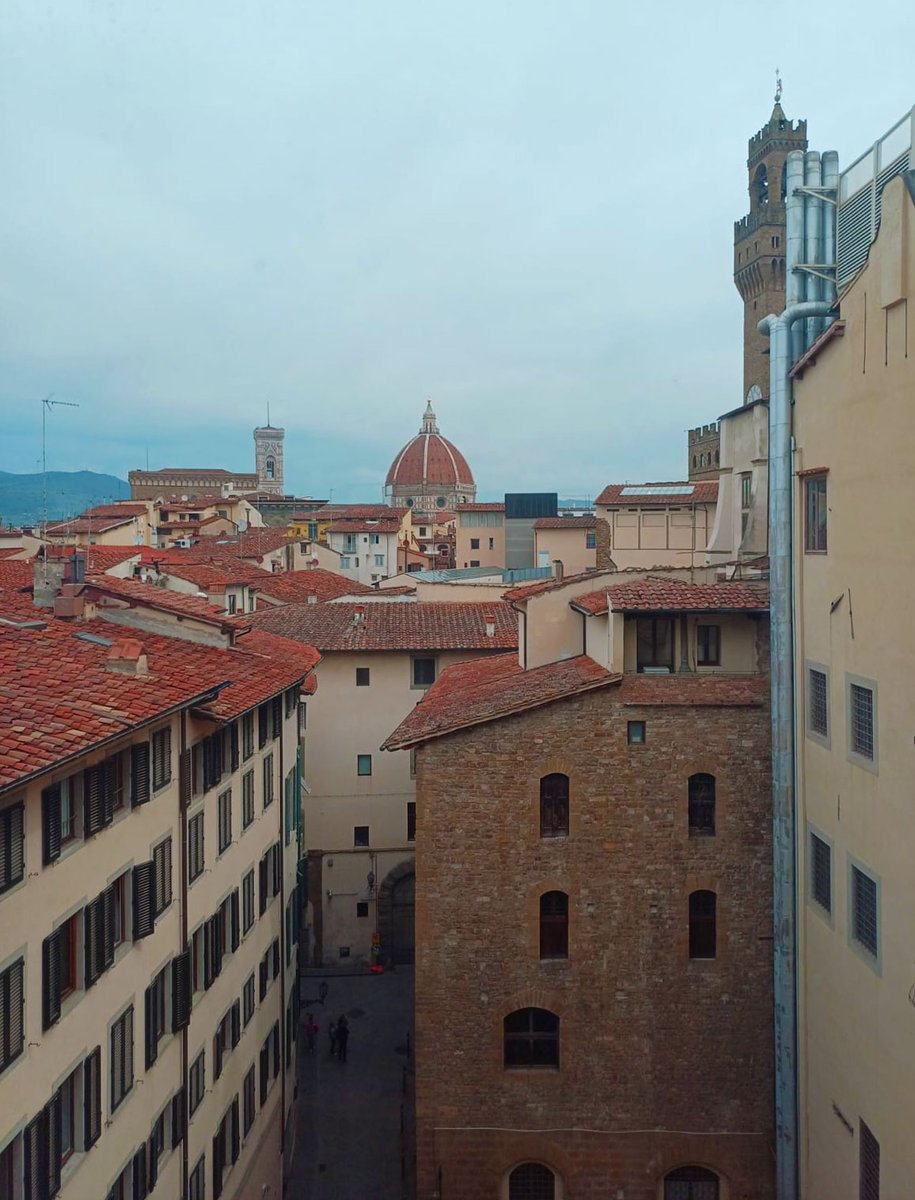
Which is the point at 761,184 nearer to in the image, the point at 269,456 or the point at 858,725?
the point at 858,725

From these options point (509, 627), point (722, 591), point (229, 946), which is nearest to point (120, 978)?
point (229, 946)

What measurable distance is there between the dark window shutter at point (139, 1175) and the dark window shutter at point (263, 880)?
22.0 feet

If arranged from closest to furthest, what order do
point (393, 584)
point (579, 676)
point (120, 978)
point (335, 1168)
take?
point (120, 978) → point (579, 676) → point (335, 1168) → point (393, 584)

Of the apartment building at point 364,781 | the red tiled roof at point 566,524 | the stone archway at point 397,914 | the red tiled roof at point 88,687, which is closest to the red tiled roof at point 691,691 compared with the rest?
the red tiled roof at point 88,687

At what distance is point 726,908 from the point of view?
17.9 m

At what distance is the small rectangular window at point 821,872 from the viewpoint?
52.3ft

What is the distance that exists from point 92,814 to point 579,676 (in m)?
9.90

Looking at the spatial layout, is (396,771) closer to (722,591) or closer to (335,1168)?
(335,1168)

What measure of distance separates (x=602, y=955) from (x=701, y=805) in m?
3.43

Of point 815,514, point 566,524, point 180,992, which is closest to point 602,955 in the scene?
point 180,992

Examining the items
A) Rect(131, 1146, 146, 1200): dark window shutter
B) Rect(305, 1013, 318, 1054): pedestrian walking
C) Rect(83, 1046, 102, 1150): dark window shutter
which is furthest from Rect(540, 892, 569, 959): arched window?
Rect(305, 1013, 318, 1054): pedestrian walking

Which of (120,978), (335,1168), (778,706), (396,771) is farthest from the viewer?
(396,771)

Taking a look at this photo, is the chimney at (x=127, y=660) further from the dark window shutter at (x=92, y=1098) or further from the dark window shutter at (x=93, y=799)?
the dark window shutter at (x=92, y=1098)

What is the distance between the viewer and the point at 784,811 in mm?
17141
